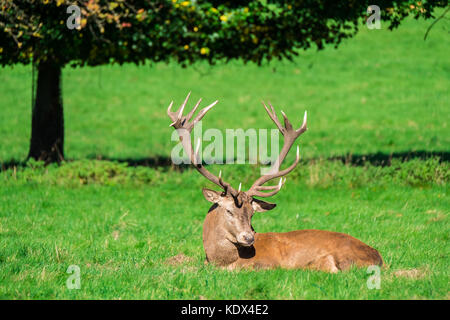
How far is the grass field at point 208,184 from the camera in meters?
6.46

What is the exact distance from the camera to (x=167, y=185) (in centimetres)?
1333

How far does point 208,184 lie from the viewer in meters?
13.1

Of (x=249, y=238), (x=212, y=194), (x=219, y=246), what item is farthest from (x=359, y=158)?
(x=249, y=238)

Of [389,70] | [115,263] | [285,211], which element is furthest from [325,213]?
[389,70]

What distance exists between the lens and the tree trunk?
15484 millimetres

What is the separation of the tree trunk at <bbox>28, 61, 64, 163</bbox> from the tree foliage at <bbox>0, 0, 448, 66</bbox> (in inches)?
35.4

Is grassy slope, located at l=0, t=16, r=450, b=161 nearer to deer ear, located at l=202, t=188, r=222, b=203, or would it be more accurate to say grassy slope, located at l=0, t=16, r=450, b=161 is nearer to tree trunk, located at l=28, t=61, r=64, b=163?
tree trunk, located at l=28, t=61, r=64, b=163

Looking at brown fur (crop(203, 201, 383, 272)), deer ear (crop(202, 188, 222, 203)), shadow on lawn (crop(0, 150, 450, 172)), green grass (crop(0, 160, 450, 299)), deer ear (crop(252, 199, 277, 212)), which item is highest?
deer ear (crop(202, 188, 222, 203))

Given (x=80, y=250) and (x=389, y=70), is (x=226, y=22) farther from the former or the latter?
(x=389, y=70)

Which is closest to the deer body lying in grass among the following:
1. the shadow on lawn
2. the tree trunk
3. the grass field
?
the grass field

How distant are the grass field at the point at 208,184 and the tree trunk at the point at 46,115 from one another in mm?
989

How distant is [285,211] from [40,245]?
14.5 ft

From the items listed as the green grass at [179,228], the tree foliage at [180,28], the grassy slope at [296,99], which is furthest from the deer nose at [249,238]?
the grassy slope at [296,99]

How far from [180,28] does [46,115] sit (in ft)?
13.2
